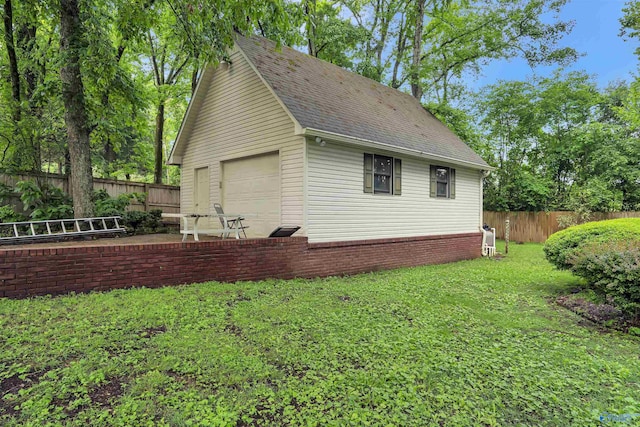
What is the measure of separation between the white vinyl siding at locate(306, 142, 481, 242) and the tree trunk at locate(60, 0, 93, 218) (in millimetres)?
5427

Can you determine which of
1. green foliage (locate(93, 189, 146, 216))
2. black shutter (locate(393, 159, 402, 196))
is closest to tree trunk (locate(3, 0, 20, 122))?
green foliage (locate(93, 189, 146, 216))

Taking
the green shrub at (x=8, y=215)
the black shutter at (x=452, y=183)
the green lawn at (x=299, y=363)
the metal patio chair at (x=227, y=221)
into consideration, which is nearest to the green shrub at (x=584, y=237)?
the green lawn at (x=299, y=363)

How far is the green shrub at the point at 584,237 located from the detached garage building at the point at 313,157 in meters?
3.59

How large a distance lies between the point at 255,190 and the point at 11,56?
29.8 feet

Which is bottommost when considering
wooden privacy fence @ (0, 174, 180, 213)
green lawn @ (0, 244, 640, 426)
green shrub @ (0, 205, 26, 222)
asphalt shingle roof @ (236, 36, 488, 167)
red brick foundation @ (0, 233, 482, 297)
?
green lawn @ (0, 244, 640, 426)

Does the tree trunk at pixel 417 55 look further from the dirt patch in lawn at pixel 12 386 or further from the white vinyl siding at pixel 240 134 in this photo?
the dirt patch in lawn at pixel 12 386

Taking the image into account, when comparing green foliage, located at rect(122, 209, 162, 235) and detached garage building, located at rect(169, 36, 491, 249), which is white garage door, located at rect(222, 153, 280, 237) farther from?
green foliage, located at rect(122, 209, 162, 235)

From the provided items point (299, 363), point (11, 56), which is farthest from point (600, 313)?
point (11, 56)

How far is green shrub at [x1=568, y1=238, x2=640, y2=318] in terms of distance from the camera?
15.0 ft

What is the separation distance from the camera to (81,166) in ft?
26.5

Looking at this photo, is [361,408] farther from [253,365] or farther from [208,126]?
[208,126]

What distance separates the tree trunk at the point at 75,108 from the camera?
7859 mm

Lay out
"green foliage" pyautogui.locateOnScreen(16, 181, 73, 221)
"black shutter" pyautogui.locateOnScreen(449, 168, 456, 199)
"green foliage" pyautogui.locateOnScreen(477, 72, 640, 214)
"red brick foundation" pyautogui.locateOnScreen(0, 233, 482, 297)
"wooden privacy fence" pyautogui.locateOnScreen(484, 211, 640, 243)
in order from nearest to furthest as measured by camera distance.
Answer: "red brick foundation" pyautogui.locateOnScreen(0, 233, 482, 297), "green foliage" pyautogui.locateOnScreen(16, 181, 73, 221), "black shutter" pyautogui.locateOnScreen(449, 168, 456, 199), "wooden privacy fence" pyautogui.locateOnScreen(484, 211, 640, 243), "green foliage" pyautogui.locateOnScreen(477, 72, 640, 214)

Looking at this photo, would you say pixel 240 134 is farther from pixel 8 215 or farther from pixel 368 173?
pixel 8 215
